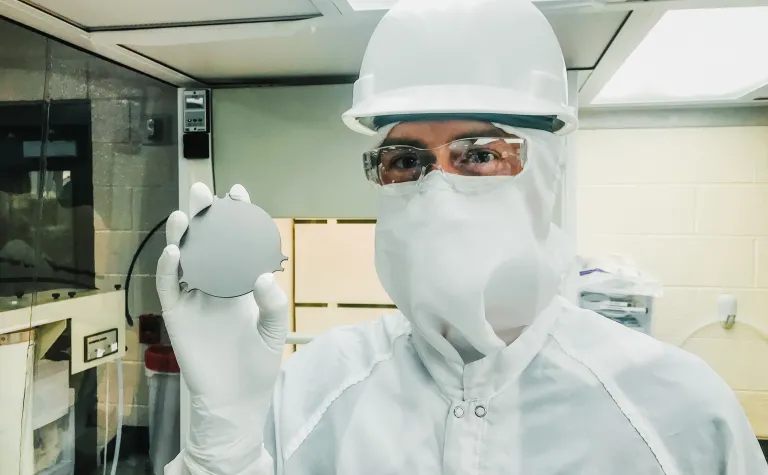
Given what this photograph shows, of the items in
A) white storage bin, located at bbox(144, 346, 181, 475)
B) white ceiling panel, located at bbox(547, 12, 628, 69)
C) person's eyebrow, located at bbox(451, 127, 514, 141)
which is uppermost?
white ceiling panel, located at bbox(547, 12, 628, 69)

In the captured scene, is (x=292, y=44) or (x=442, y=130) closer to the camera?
(x=442, y=130)

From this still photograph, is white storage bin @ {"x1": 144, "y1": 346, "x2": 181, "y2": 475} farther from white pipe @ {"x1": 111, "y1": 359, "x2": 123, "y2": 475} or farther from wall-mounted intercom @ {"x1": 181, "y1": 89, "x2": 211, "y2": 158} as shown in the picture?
wall-mounted intercom @ {"x1": 181, "y1": 89, "x2": 211, "y2": 158}

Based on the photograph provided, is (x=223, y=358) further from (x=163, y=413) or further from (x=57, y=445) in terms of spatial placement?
(x=163, y=413)

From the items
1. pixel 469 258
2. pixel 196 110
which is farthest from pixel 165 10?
pixel 469 258

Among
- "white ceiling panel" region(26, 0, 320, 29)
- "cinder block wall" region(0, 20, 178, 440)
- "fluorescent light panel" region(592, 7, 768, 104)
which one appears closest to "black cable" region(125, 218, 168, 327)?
"cinder block wall" region(0, 20, 178, 440)

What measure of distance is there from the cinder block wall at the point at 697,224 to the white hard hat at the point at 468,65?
1.19 m

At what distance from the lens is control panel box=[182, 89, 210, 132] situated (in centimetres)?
150

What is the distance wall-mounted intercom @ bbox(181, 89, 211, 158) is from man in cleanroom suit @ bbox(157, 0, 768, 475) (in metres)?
0.73

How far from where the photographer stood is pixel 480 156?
2.66 ft

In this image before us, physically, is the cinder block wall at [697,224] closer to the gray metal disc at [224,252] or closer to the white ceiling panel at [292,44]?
the white ceiling panel at [292,44]

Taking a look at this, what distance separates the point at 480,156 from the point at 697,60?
0.92 metres

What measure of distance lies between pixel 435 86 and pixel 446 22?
0.09 meters

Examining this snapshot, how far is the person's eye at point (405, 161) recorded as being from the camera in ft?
2.77

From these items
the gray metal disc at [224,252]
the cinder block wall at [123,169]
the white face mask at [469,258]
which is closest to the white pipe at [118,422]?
the cinder block wall at [123,169]
